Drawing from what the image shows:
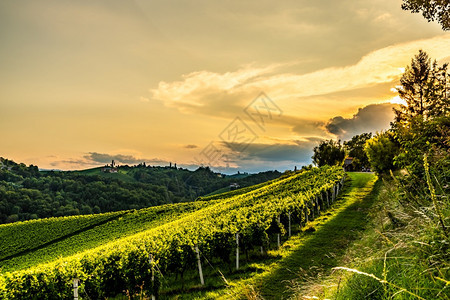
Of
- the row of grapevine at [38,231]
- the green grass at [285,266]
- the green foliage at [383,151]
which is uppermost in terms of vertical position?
the green foliage at [383,151]

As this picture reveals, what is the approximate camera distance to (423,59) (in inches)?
1722

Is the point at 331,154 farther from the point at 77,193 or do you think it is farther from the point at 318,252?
the point at 77,193

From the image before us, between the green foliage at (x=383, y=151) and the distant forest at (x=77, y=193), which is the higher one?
the green foliage at (x=383, y=151)

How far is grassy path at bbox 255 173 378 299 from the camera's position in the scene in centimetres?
1127

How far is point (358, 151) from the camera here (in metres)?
92.4

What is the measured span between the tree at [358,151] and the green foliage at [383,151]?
4067 cm

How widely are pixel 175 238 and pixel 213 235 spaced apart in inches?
80.6

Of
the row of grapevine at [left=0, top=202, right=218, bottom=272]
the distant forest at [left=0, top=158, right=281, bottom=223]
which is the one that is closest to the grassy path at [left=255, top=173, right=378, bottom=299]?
the row of grapevine at [left=0, top=202, right=218, bottom=272]

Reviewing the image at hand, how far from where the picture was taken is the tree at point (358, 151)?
3348 inches

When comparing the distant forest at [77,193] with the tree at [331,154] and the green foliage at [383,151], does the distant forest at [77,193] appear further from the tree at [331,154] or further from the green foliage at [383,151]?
the green foliage at [383,151]

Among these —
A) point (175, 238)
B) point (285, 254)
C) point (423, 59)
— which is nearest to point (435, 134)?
point (285, 254)

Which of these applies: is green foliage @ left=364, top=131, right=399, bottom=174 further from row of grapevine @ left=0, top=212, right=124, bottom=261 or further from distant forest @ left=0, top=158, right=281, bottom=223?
distant forest @ left=0, top=158, right=281, bottom=223

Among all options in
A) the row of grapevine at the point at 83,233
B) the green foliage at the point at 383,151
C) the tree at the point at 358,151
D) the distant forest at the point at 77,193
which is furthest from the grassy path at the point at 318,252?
the distant forest at the point at 77,193

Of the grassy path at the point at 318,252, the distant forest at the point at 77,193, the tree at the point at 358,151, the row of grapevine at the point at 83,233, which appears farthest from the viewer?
the distant forest at the point at 77,193
